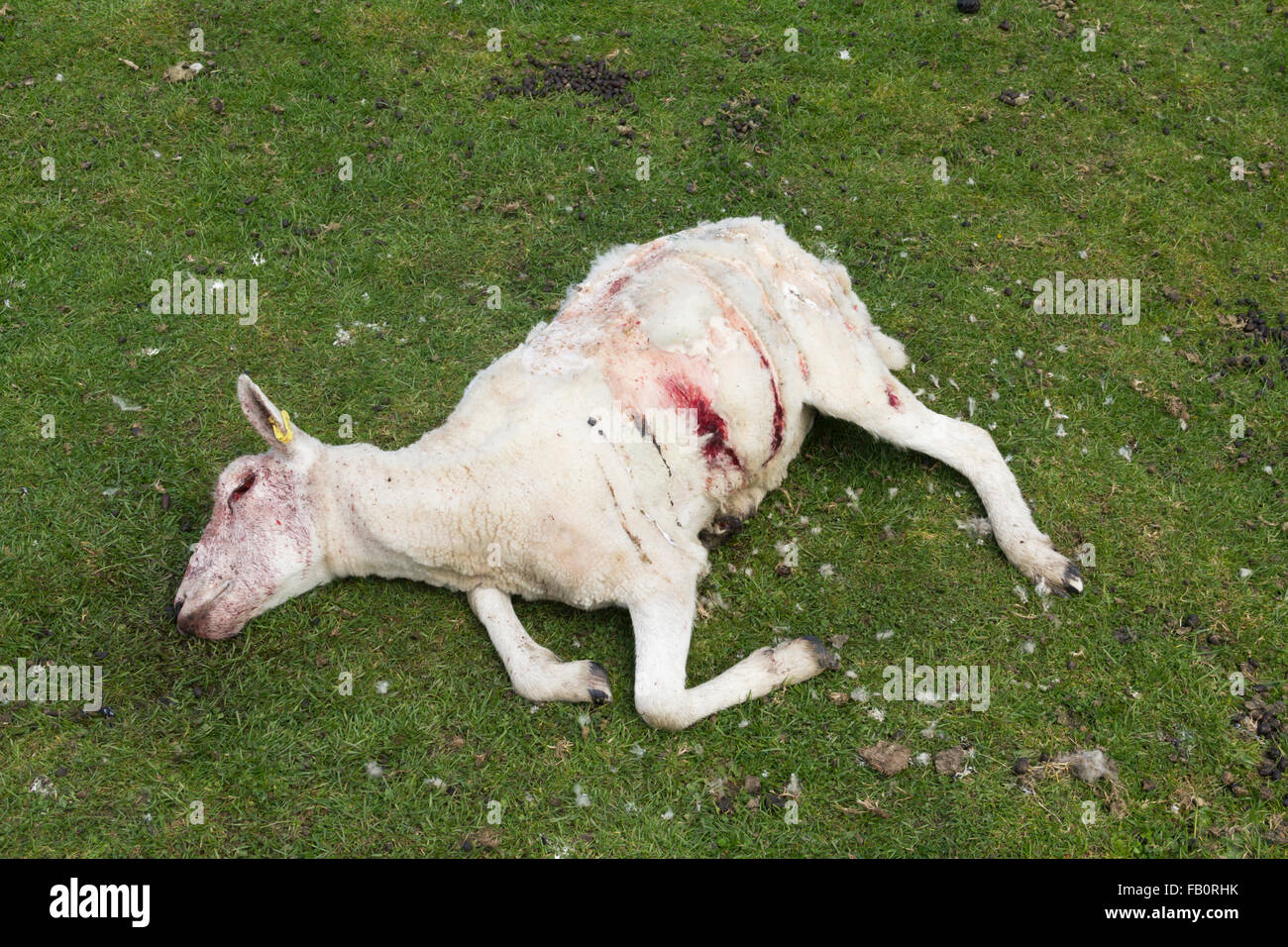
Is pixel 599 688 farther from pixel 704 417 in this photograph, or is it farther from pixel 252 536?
pixel 252 536

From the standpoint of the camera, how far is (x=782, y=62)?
8867 mm

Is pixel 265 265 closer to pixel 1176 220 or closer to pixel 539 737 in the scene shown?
pixel 539 737

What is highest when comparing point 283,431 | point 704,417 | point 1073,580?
point 704,417

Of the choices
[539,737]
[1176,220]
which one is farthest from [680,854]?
[1176,220]

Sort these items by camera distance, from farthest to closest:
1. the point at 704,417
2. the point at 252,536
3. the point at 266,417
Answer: the point at 704,417 < the point at 252,536 < the point at 266,417

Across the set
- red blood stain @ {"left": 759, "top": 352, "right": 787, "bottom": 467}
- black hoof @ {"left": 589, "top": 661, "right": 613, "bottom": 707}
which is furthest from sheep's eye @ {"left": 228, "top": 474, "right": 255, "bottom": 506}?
red blood stain @ {"left": 759, "top": 352, "right": 787, "bottom": 467}

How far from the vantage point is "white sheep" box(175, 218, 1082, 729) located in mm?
5191

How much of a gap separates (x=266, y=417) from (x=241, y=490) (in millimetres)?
419

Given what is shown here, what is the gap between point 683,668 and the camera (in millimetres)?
5207

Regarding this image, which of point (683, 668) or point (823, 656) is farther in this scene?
point (823, 656)

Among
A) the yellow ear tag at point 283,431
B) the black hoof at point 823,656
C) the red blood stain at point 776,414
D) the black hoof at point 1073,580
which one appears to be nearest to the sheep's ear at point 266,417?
the yellow ear tag at point 283,431

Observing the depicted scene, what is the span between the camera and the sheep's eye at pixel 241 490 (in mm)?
5168

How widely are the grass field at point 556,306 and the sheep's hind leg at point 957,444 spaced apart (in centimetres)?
15

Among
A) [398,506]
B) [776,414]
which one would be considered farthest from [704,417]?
[398,506]
